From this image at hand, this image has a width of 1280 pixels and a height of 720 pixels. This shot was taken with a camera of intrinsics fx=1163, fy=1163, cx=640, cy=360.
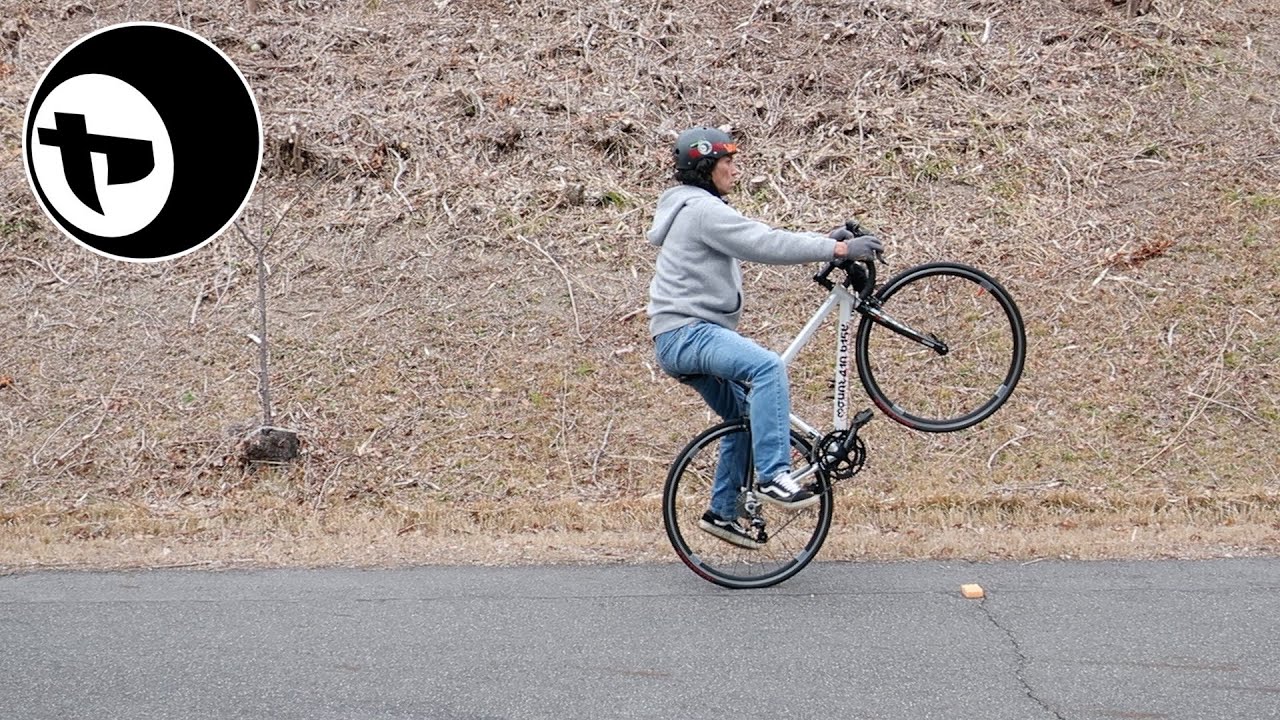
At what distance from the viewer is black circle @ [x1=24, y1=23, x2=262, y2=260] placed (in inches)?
365

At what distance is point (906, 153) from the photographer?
1036 centimetres

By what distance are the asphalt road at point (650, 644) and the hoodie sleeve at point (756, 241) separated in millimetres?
1629

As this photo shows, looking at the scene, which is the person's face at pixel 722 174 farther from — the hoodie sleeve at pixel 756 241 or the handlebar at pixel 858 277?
the handlebar at pixel 858 277

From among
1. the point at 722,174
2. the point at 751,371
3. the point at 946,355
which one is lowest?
the point at 946,355

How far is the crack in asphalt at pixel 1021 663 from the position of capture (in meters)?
4.36

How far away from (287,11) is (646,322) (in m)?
6.80

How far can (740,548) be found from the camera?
593 centimetres

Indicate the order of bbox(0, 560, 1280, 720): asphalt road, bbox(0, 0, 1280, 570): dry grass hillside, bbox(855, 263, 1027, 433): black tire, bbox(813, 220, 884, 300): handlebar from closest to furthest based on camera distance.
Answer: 1. bbox(0, 560, 1280, 720): asphalt road
2. bbox(813, 220, 884, 300): handlebar
3. bbox(0, 0, 1280, 570): dry grass hillside
4. bbox(855, 263, 1027, 433): black tire

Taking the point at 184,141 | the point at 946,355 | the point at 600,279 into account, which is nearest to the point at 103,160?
the point at 184,141

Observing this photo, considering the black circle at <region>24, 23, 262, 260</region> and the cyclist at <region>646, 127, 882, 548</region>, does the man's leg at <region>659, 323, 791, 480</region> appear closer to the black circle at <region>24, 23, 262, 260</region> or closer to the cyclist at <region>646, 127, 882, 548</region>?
the cyclist at <region>646, 127, 882, 548</region>

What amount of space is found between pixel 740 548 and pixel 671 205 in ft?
5.91

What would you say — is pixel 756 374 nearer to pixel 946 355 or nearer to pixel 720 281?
pixel 720 281

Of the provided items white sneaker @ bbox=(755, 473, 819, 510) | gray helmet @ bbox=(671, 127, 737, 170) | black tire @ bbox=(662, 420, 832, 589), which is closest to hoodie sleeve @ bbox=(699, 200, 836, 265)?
gray helmet @ bbox=(671, 127, 737, 170)

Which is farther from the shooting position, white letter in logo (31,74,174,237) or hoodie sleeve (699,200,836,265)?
white letter in logo (31,74,174,237)
